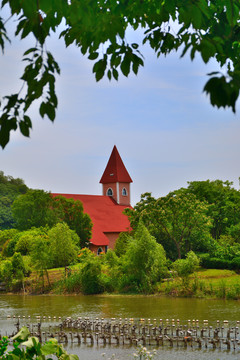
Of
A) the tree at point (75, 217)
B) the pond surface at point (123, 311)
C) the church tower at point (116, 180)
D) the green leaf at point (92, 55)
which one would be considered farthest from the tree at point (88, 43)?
the church tower at point (116, 180)

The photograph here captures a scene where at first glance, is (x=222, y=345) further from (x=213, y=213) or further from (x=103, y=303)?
(x=213, y=213)

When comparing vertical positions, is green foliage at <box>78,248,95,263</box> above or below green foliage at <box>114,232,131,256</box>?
below

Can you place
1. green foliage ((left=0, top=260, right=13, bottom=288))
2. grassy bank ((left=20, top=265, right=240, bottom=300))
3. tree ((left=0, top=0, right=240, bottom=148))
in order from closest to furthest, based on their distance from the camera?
tree ((left=0, top=0, right=240, bottom=148)) → grassy bank ((left=20, top=265, right=240, bottom=300)) → green foliage ((left=0, top=260, right=13, bottom=288))

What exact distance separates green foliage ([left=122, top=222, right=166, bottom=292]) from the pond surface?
59.4 inches

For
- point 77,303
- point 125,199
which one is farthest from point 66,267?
point 125,199

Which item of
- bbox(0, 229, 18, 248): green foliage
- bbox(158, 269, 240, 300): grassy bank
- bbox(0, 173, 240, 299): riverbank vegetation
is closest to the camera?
bbox(158, 269, 240, 300): grassy bank

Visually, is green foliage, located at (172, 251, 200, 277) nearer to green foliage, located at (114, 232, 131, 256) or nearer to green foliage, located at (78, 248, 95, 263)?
green foliage, located at (78, 248, 95, 263)

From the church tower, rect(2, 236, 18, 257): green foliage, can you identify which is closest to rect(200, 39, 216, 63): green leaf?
rect(2, 236, 18, 257): green foliage

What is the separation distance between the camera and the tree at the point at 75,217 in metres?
46.2

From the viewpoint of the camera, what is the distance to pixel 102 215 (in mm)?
55031

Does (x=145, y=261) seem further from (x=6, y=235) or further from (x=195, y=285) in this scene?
(x=6, y=235)

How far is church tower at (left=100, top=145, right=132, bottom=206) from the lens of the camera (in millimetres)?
61875

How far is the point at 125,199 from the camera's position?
2464 inches

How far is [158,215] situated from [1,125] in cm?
3377
